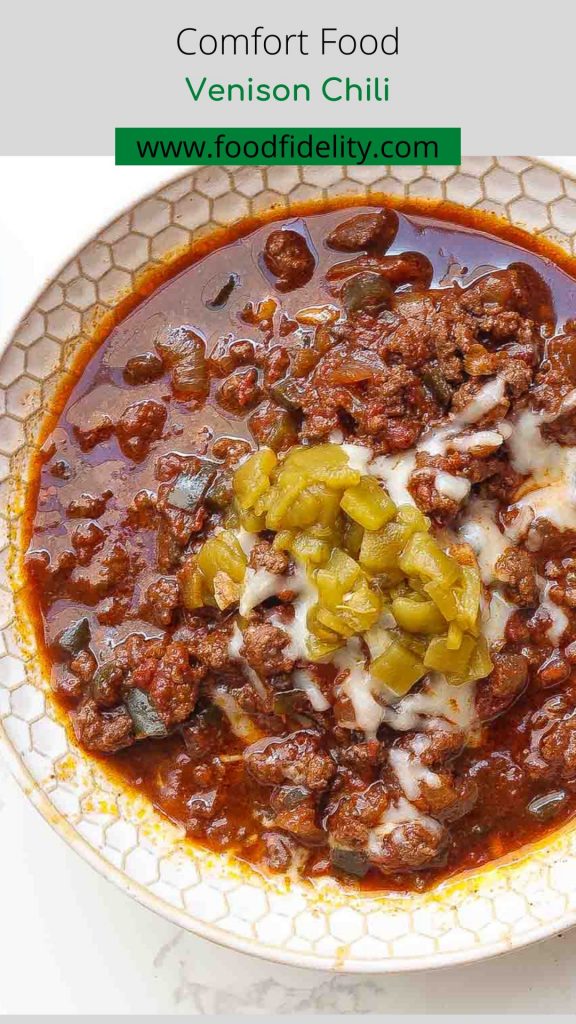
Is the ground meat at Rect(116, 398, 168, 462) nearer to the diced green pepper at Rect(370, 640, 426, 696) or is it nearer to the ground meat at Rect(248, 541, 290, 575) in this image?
the ground meat at Rect(248, 541, 290, 575)

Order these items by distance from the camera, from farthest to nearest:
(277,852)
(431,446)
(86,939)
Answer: (86,939) → (277,852) → (431,446)

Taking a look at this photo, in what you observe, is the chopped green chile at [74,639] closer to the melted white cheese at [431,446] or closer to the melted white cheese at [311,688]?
the melted white cheese at [311,688]

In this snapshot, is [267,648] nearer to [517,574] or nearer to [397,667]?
[397,667]

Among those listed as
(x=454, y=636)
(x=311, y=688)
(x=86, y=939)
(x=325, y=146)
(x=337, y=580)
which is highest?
(x=325, y=146)

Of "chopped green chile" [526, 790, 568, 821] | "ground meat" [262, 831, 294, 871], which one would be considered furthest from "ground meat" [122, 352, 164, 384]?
"chopped green chile" [526, 790, 568, 821]

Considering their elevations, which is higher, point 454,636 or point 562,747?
point 454,636

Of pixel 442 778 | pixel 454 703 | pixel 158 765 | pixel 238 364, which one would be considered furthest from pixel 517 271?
pixel 158 765

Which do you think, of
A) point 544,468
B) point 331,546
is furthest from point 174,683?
point 544,468
